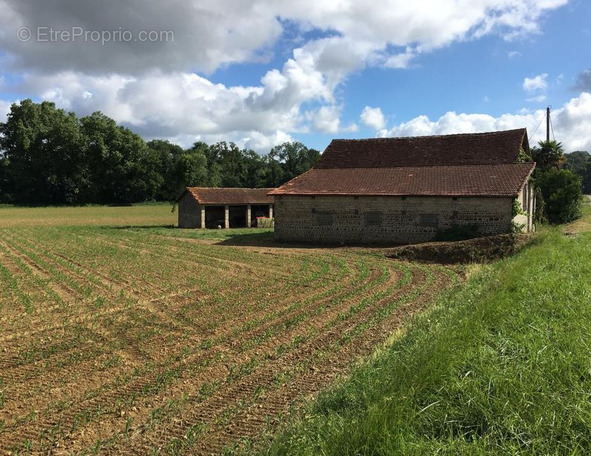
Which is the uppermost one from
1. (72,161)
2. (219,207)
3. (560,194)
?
(72,161)

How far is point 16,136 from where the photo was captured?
224 feet

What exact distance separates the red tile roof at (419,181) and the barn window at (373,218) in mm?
1014

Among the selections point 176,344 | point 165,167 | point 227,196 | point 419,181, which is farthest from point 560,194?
point 165,167

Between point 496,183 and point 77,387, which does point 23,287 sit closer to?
point 77,387

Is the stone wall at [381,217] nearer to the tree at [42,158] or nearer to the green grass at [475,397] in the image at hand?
the green grass at [475,397]

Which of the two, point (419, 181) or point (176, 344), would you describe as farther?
point (419, 181)

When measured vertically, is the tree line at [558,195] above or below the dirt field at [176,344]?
above

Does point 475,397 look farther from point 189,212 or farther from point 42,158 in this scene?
point 42,158

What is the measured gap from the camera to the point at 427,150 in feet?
88.8

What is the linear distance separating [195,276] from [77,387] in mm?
7989

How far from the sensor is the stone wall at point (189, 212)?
34.4m

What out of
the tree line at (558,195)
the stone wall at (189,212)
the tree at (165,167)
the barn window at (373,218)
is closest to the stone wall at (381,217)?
the barn window at (373,218)

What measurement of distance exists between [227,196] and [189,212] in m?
3.30

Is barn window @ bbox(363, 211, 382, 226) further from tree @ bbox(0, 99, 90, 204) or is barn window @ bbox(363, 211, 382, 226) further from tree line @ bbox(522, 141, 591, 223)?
tree @ bbox(0, 99, 90, 204)
